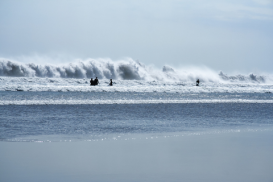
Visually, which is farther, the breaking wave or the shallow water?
the breaking wave

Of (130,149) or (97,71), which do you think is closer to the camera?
(130,149)

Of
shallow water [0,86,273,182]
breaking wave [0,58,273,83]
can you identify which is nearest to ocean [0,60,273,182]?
shallow water [0,86,273,182]

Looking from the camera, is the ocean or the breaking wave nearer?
the ocean

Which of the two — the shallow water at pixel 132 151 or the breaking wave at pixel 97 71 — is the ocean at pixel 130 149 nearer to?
the shallow water at pixel 132 151

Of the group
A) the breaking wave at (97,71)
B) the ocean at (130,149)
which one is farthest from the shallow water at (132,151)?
the breaking wave at (97,71)

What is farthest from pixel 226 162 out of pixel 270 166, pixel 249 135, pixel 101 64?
pixel 101 64

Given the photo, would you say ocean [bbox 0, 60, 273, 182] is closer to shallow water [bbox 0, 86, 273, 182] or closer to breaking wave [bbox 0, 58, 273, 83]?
shallow water [bbox 0, 86, 273, 182]

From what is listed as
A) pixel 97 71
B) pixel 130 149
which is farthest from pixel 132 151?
pixel 97 71

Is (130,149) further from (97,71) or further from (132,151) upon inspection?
(97,71)

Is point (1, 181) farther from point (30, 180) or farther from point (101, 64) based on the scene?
point (101, 64)

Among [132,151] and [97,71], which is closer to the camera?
[132,151]

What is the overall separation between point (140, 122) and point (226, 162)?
513cm

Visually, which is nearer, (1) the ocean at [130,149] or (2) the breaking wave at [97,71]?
(1) the ocean at [130,149]

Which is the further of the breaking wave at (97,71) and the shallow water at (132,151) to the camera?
the breaking wave at (97,71)
